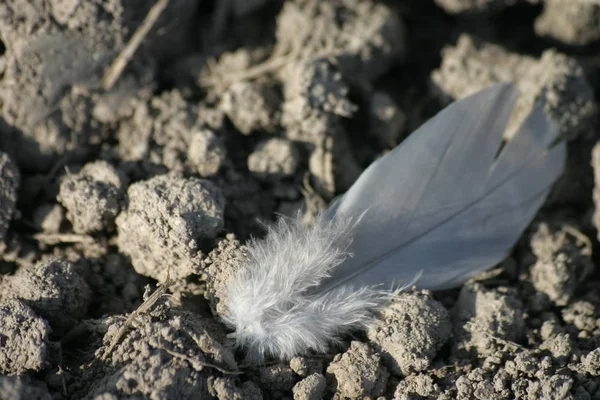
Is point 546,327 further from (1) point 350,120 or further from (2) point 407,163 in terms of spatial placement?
(1) point 350,120

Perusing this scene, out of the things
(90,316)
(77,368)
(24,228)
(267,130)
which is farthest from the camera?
(267,130)

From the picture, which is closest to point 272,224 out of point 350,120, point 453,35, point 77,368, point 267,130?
point 267,130

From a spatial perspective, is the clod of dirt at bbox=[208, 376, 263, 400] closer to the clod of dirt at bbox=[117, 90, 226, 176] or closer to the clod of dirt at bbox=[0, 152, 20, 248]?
the clod of dirt at bbox=[117, 90, 226, 176]

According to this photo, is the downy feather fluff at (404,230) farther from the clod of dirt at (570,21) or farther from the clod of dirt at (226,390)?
the clod of dirt at (570,21)

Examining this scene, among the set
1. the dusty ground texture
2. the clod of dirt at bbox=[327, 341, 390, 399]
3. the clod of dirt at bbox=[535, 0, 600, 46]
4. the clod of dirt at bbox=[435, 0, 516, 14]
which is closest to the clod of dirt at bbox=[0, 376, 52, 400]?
the dusty ground texture

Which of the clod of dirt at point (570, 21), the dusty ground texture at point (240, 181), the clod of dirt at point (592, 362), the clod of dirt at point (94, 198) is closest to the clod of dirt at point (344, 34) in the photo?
the dusty ground texture at point (240, 181)

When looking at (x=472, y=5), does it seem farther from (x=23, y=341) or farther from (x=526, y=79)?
(x=23, y=341)
